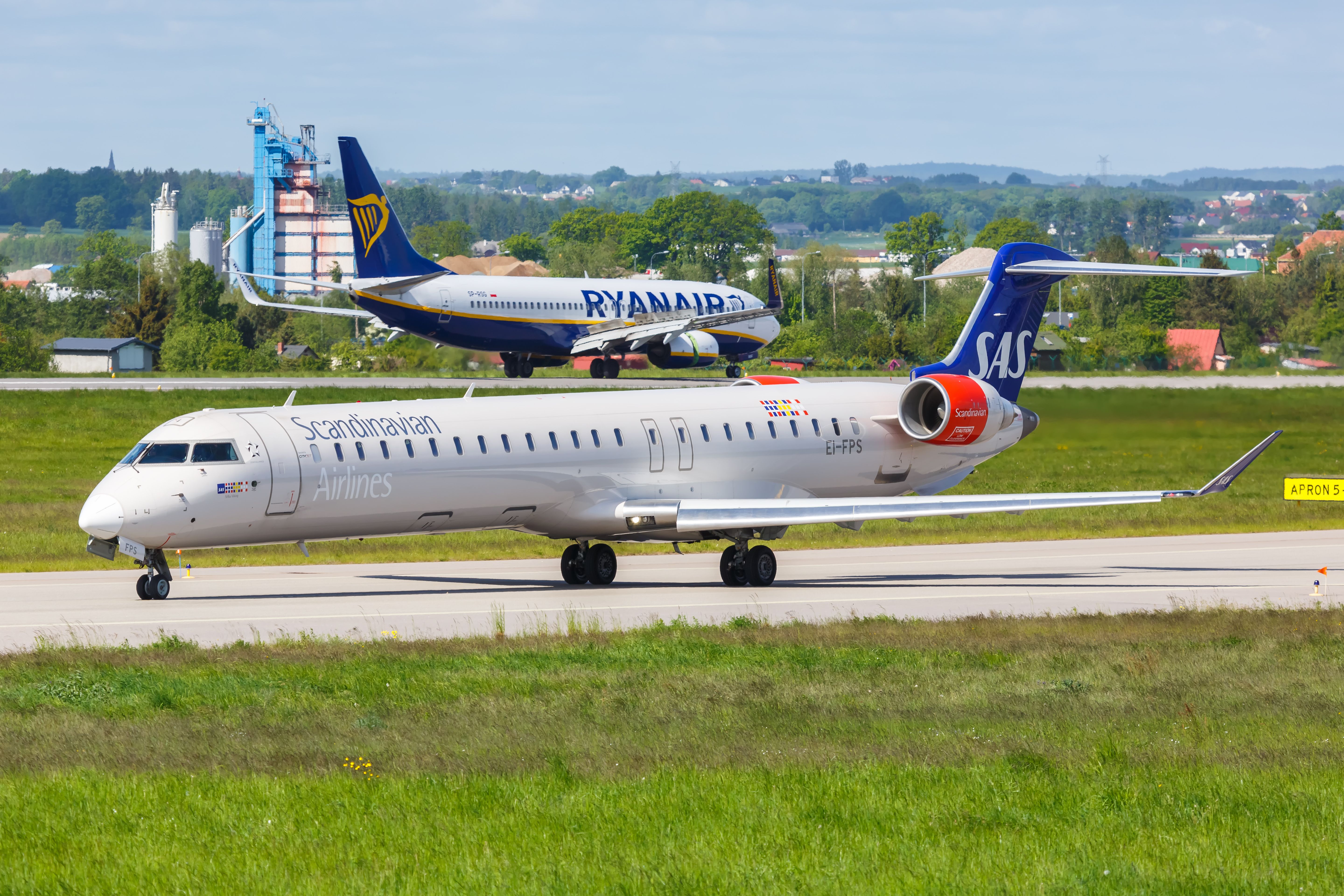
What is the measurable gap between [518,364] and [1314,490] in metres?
36.2

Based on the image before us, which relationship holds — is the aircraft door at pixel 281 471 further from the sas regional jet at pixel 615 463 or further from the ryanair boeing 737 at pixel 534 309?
the ryanair boeing 737 at pixel 534 309

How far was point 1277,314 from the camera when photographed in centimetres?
13262

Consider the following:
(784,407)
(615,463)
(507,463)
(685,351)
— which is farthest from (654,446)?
(685,351)

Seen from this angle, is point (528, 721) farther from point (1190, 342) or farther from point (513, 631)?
point (1190, 342)

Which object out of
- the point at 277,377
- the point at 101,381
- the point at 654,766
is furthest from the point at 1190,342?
the point at 654,766


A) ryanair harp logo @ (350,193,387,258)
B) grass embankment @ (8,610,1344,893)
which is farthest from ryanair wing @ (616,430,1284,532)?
ryanair harp logo @ (350,193,387,258)

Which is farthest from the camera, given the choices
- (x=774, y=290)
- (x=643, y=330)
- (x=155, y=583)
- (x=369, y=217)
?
(x=643, y=330)

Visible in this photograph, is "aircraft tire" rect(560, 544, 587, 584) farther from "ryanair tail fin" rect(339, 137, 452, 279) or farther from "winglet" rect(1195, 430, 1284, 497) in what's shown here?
"ryanair tail fin" rect(339, 137, 452, 279)

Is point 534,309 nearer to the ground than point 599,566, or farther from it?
farther from it

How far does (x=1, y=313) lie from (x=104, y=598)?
376 ft

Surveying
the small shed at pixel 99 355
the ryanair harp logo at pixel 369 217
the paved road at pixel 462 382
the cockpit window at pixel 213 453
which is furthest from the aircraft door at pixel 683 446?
the small shed at pixel 99 355

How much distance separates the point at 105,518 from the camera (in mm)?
24125

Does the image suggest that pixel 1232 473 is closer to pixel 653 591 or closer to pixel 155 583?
pixel 653 591

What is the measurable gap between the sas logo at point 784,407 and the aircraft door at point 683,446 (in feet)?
6.48
